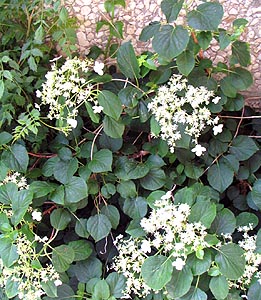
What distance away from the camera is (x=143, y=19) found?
3.74ft

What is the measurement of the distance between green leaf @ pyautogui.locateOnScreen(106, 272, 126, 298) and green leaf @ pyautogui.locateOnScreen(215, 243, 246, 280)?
0.72ft

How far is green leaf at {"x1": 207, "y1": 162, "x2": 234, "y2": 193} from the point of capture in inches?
41.3

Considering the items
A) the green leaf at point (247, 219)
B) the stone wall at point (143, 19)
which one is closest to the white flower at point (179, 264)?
the green leaf at point (247, 219)

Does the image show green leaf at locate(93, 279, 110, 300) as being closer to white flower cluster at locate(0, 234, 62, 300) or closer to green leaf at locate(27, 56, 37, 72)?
white flower cluster at locate(0, 234, 62, 300)

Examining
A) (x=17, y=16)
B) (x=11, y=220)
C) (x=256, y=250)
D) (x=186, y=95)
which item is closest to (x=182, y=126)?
(x=186, y=95)

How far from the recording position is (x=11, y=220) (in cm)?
94

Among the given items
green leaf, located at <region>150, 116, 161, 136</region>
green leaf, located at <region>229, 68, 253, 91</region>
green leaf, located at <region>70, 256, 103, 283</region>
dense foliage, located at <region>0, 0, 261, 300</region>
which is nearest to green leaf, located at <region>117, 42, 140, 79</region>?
dense foliage, located at <region>0, 0, 261, 300</region>

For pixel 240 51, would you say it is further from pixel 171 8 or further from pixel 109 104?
pixel 109 104

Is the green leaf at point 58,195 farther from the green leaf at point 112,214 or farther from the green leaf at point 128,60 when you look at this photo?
the green leaf at point 128,60

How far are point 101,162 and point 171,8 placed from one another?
0.34 meters

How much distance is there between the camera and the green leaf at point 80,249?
1.03 meters

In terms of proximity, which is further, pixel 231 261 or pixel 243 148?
pixel 243 148

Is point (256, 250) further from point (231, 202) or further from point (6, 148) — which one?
point (6, 148)

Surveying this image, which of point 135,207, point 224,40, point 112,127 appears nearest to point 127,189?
point 135,207
